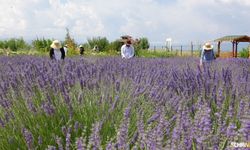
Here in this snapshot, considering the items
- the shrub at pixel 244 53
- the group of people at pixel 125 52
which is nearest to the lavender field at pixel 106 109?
the group of people at pixel 125 52

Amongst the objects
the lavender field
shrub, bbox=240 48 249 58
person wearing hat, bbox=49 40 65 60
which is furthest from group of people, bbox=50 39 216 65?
shrub, bbox=240 48 249 58

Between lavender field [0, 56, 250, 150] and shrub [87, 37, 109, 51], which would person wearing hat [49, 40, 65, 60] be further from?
shrub [87, 37, 109, 51]

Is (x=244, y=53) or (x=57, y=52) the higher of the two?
(x=57, y=52)

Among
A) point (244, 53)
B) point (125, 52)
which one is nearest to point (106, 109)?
point (125, 52)

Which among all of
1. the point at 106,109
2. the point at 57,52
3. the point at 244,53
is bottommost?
the point at 244,53

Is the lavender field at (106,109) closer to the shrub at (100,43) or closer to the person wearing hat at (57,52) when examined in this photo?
the person wearing hat at (57,52)

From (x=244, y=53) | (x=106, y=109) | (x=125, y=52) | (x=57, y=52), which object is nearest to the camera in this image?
(x=106, y=109)

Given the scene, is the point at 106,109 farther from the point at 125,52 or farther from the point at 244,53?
the point at 244,53

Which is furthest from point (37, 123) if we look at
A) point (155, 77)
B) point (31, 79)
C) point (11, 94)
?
point (155, 77)

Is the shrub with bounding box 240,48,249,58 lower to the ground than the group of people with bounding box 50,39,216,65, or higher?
lower

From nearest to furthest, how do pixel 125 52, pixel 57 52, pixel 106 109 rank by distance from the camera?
pixel 106 109, pixel 57 52, pixel 125 52

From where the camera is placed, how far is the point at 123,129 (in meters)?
1.68

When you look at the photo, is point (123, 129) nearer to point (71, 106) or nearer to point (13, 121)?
point (71, 106)

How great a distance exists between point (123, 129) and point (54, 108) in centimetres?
98
